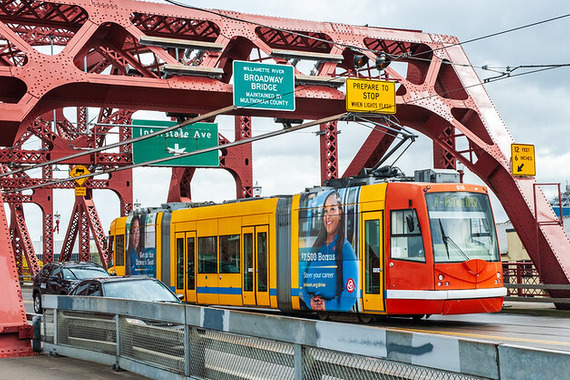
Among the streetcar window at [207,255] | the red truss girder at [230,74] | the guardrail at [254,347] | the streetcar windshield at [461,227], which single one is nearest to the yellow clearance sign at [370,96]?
the red truss girder at [230,74]

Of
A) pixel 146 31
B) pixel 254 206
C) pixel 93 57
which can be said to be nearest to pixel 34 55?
pixel 146 31

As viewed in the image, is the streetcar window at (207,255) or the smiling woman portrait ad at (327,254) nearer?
the smiling woman portrait ad at (327,254)

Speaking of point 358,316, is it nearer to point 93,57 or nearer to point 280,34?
point 280,34

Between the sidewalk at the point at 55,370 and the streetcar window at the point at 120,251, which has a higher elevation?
the streetcar window at the point at 120,251

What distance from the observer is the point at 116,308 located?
11.7 meters

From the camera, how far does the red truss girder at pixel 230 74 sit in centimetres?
1936

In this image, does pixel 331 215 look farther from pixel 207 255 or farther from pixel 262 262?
pixel 207 255

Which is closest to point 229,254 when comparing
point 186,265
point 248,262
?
point 248,262

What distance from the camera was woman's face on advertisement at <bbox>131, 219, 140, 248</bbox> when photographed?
27.1m

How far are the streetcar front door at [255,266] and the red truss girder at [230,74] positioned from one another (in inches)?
151

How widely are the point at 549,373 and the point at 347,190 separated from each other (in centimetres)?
1303

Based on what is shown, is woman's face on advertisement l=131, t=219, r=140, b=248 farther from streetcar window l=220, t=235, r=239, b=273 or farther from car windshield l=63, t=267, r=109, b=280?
streetcar window l=220, t=235, r=239, b=273

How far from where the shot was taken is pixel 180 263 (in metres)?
24.0

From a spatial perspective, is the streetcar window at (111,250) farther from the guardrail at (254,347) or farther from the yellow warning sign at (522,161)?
the guardrail at (254,347)
